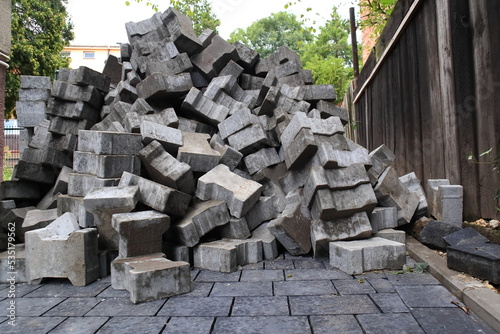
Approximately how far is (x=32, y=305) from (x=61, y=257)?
592 millimetres

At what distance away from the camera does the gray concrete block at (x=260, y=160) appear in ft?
17.9

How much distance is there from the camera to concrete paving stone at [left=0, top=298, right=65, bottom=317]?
2930 mm

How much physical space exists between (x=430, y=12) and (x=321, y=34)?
23428 mm

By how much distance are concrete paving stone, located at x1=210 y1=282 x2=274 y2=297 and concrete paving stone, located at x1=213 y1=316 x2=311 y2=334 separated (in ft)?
1.71

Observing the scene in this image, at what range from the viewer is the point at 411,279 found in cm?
347

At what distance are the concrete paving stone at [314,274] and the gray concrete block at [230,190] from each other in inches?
40.2

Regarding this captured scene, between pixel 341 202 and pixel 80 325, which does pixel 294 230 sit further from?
pixel 80 325

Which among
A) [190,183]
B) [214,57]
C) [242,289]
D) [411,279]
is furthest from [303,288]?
[214,57]

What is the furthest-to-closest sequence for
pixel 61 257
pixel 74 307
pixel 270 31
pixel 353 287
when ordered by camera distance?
pixel 270 31
pixel 61 257
pixel 353 287
pixel 74 307

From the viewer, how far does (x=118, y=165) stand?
4578 millimetres

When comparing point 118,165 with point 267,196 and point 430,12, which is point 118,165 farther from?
point 430,12

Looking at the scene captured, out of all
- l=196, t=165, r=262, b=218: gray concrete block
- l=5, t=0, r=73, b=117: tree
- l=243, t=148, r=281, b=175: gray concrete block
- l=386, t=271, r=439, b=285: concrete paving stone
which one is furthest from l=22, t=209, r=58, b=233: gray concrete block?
l=5, t=0, r=73, b=117: tree

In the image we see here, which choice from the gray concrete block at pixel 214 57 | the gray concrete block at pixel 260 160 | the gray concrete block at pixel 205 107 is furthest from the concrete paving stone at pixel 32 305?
the gray concrete block at pixel 214 57

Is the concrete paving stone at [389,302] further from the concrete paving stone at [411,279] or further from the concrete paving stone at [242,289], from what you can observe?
the concrete paving stone at [242,289]
